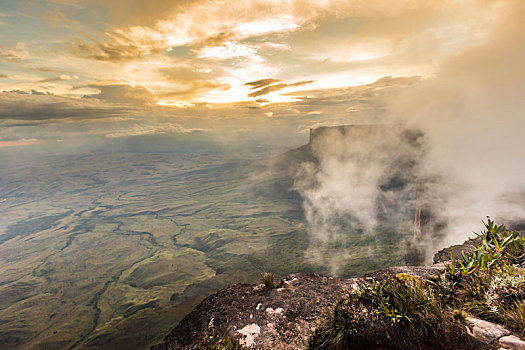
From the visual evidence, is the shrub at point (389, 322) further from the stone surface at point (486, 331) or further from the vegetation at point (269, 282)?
the vegetation at point (269, 282)

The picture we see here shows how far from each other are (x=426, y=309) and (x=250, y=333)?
697cm

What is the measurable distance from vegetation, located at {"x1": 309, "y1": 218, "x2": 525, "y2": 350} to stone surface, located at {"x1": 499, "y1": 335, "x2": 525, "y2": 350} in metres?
0.36

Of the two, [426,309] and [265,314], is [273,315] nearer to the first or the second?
[265,314]

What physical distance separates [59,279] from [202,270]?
127575 mm

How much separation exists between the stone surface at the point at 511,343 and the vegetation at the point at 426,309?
357 mm

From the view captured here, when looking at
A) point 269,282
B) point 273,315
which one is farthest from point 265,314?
point 269,282

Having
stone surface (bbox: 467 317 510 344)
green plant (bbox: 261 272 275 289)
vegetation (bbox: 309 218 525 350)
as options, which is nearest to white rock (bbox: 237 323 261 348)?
green plant (bbox: 261 272 275 289)

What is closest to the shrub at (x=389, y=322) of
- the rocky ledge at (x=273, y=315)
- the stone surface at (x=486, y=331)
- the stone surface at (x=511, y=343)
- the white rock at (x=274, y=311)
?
the rocky ledge at (x=273, y=315)

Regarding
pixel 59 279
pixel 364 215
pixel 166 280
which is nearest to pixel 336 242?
pixel 364 215

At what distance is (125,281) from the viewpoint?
182 m

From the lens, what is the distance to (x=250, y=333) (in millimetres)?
9234

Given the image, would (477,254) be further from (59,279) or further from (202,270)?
(59,279)

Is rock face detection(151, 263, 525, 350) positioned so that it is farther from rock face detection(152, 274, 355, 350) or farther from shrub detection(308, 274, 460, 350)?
shrub detection(308, 274, 460, 350)

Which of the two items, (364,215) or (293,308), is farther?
(364,215)
